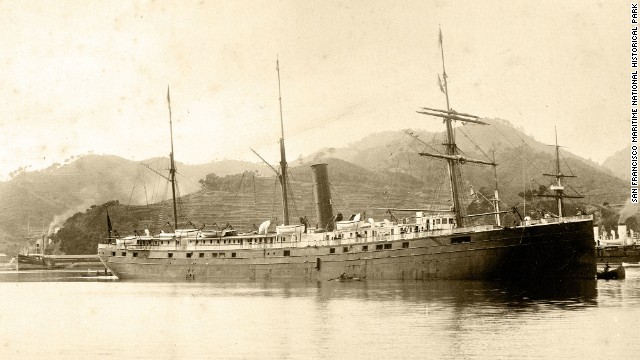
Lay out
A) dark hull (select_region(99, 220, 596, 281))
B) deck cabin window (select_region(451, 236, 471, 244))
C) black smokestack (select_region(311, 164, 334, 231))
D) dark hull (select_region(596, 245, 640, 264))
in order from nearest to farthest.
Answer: dark hull (select_region(99, 220, 596, 281)) < deck cabin window (select_region(451, 236, 471, 244)) < black smokestack (select_region(311, 164, 334, 231)) < dark hull (select_region(596, 245, 640, 264))

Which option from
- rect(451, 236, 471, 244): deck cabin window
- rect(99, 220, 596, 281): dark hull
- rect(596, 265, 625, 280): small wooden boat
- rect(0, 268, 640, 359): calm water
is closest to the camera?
rect(0, 268, 640, 359): calm water

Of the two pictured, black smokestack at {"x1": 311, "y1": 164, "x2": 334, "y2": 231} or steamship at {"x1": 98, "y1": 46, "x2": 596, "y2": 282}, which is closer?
steamship at {"x1": 98, "y1": 46, "x2": 596, "y2": 282}

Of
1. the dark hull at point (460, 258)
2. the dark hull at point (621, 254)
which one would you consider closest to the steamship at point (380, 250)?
the dark hull at point (460, 258)

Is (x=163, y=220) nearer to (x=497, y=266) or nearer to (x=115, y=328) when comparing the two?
(x=497, y=266)

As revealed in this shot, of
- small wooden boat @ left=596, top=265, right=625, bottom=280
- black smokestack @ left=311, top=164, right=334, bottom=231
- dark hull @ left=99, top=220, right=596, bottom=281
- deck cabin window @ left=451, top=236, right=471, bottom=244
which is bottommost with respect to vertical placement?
small wooden boat @ left=596, top=265, right=625, bottom=280

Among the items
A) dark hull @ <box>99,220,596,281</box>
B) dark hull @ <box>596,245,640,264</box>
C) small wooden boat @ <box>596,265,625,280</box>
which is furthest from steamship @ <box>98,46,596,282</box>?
dark hull @ <box>596,245,640,264</box>

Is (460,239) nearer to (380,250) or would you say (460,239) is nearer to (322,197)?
(380,250)

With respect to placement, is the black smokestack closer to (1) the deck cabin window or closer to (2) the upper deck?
(2) the upper deck

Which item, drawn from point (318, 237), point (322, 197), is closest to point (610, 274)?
point (318, 237)
